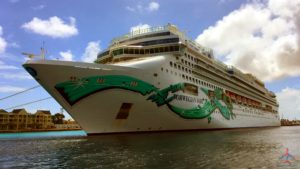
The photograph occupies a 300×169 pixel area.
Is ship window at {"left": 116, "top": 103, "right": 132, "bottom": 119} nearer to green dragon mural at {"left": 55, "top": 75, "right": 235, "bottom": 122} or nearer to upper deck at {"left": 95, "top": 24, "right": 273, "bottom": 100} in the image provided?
green dragon mural at {"left": 55, "top": 75, "right": 235, "bottom": 122}

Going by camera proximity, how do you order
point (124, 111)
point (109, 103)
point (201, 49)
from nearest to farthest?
point (109, 103), point (124, 111), point (201, 49)

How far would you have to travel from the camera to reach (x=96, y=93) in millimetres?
23688

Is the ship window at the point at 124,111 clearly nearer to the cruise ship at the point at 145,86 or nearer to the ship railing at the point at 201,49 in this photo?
the cruise ship at the point at 145,86

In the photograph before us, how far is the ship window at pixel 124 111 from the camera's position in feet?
83.5

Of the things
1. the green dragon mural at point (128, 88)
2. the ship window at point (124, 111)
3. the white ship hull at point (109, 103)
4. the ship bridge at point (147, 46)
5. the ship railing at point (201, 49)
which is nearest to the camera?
the white ship hull at point (109, 103)

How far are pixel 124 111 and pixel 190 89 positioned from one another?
38.3 feet

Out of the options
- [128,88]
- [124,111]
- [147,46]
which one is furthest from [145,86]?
[147,46]

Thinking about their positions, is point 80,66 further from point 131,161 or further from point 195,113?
point 195,113

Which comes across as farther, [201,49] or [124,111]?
[201,49]

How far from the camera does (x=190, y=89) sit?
34.3m

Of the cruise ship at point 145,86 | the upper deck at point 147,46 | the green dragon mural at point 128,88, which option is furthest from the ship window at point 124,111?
the upper deck at point 147,46

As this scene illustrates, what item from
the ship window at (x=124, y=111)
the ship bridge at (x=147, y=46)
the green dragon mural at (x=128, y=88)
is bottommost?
the ship window at (x=124, y=111)

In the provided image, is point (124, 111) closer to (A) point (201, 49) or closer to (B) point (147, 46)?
(B) point (147, 46)

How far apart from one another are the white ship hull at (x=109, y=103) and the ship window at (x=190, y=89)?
1.33 metres
